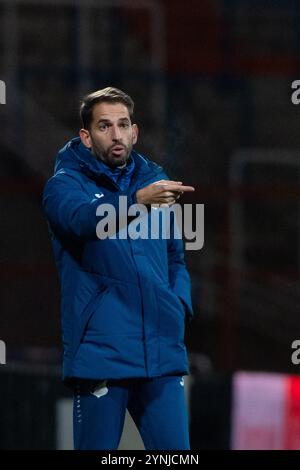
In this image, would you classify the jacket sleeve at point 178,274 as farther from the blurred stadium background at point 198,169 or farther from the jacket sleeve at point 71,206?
the blurred stadium background at point 198,169

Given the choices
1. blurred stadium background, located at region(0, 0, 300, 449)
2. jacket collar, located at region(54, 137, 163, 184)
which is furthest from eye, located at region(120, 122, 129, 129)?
blurred stadium background, located at region(0, 0, 300, 449)

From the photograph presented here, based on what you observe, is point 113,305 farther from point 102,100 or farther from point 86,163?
point 102,100

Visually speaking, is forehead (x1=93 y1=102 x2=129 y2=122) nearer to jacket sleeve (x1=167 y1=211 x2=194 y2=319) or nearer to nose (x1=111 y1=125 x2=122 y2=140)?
nose (x1=111 y1=125 x2=122 y2=140)

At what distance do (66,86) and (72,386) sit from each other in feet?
22.0

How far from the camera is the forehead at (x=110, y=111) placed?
3908 millimetres

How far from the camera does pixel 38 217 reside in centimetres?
884

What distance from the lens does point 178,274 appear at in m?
4.08

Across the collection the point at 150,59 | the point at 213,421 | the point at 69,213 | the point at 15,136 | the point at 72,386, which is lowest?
the point at 213,421

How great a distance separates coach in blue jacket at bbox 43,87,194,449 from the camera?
3.84 meters

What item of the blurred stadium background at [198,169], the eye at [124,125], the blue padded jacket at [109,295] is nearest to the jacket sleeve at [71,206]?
the blue padded jacket at [109,295]

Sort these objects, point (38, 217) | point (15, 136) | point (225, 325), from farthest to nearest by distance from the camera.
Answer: point (15, 136) → point (38, 217) → point (225, 325)

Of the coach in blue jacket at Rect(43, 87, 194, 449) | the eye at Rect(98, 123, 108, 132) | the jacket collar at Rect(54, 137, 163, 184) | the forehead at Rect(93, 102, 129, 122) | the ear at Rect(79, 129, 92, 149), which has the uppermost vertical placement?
the forehead at Rect(93, 102, 129, 122)
